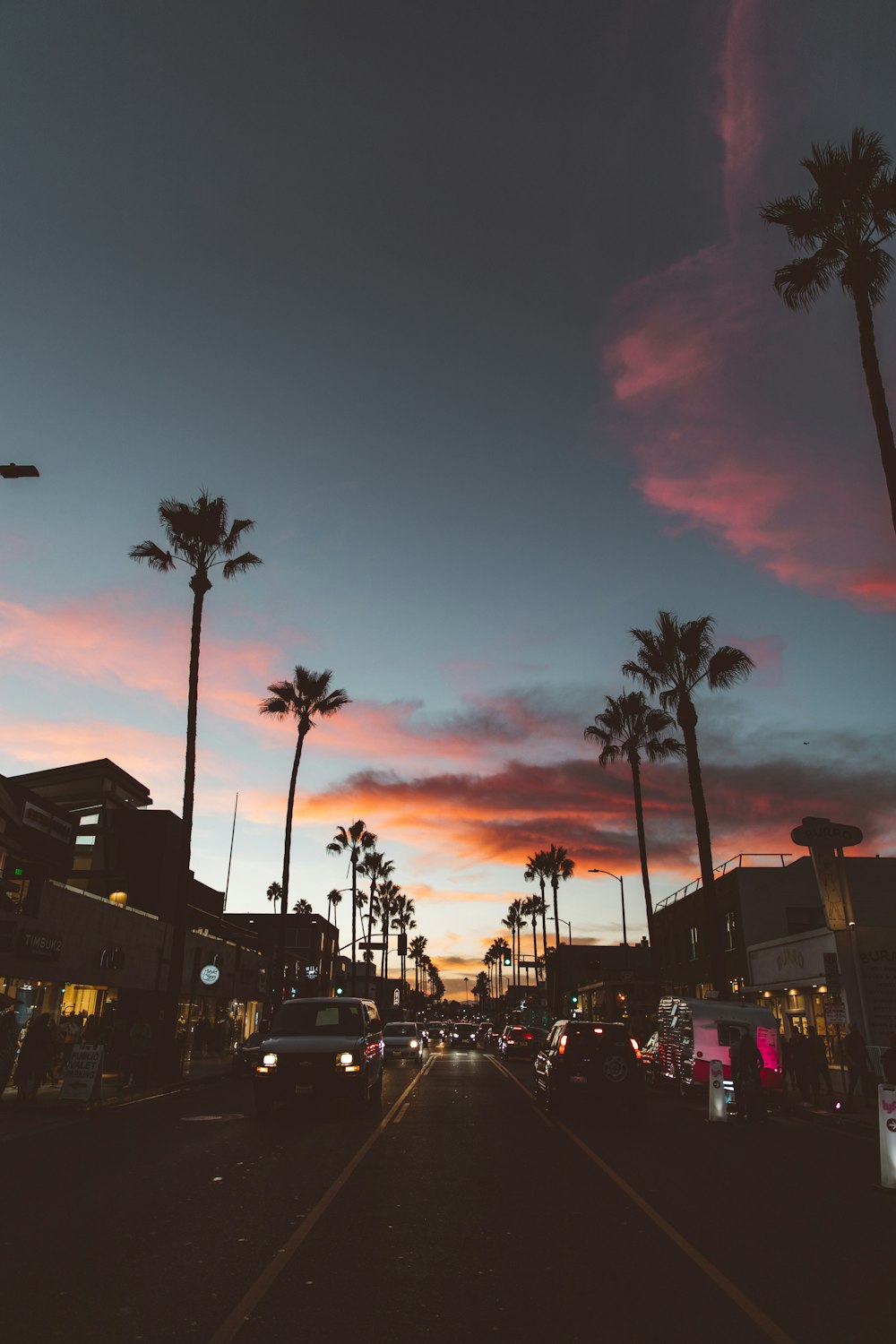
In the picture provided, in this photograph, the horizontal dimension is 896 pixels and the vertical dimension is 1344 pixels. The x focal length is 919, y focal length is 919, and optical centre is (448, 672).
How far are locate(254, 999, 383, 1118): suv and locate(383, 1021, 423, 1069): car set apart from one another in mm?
23222

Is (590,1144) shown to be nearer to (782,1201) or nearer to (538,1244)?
(782,1201)

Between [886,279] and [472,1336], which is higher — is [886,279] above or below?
above

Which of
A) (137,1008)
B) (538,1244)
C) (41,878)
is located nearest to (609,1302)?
A: (538,1244)

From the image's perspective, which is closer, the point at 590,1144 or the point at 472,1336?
the point at 472,1336

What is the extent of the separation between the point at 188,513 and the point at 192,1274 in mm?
25672

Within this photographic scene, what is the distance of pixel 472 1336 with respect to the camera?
527cm

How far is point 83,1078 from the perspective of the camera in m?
18.3

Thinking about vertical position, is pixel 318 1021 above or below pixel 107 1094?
above

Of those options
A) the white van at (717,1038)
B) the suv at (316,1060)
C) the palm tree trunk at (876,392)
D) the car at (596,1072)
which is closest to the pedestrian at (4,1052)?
the suv at (316,1060)

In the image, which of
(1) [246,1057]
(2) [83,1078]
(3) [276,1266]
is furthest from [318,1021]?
(1) [246,1057]

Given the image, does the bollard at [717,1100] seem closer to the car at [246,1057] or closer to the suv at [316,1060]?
the suv at [316,1060]

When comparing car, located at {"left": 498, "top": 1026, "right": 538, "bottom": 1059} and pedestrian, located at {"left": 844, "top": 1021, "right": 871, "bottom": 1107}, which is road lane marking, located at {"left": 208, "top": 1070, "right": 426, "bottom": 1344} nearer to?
pedestrian, located at {"left": 844, "top": 1021, "right": 871, "bottom": 1107}

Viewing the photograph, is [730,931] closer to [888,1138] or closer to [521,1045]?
[521,1045]

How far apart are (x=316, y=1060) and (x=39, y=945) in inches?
439
